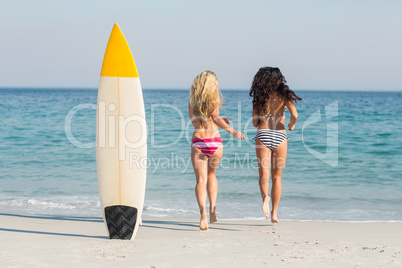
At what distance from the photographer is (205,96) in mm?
4500

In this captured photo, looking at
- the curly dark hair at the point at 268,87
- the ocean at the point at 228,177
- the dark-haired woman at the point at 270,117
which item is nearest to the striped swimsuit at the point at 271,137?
the dark-haired woman at the point at 270,117

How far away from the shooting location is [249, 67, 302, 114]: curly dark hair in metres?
4.66

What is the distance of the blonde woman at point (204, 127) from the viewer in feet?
14.8

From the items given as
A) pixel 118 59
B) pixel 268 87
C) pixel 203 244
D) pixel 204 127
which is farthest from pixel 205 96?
pixel 203 244

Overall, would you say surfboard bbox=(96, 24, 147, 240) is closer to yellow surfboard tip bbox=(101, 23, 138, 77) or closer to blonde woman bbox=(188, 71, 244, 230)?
yellow surfboard tip bbox=(101, 23, 138, 77)

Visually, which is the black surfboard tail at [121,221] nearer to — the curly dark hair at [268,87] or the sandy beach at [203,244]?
the sandy beach at [203,244]

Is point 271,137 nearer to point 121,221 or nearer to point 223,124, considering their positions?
point 223,124

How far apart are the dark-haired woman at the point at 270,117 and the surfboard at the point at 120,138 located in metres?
1.23

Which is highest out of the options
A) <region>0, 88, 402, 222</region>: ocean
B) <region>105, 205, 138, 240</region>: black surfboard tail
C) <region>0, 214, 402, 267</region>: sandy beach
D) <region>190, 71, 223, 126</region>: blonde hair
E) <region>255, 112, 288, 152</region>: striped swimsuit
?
<region>190, 71, 223, 126</region>: blonde hair

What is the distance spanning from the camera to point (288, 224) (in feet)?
16.3

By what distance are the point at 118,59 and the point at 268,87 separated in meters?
1.54

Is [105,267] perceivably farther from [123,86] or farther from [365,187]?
[365,187]

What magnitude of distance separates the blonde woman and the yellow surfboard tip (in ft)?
2.19


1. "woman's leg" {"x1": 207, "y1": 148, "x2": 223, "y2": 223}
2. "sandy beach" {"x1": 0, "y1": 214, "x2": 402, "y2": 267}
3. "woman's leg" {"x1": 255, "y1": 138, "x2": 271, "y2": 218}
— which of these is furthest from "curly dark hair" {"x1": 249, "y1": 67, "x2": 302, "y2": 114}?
"sandy beach" {"x1": 0, "y1": 214, "x2": 402, "y2": 267}
